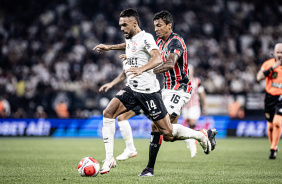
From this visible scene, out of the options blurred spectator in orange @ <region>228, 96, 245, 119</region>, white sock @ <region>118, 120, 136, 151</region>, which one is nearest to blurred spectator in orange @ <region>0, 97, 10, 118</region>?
blurred spectator in orange @ <region>228, 96, 245, 119</region>

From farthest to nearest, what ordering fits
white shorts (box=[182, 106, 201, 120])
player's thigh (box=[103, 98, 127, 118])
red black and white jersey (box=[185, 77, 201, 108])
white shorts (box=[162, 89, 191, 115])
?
red black and white jersey (box=[185, 77, 201, 108]) < white shorts (box=[182, 106, 201, 120]) < white shorts (box=[162, 89, 191, 115]) < player's thigh (box=[103, 98, 127, 118])

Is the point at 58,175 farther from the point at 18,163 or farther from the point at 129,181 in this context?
the point at 18,163

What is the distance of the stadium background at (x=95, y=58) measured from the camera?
1919 centimetres

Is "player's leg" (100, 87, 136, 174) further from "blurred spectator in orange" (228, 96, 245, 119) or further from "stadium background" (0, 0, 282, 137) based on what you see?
"blurred spectator in orange" (228, 96, 245, 119)

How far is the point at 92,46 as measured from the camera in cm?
2386

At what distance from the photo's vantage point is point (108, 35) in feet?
80.6

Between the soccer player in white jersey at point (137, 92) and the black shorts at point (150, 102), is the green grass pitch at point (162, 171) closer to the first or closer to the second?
the soccer player in white jersey at point (137, 92)

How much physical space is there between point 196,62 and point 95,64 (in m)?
5.28

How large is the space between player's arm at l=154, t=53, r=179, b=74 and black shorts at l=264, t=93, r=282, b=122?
177 inches

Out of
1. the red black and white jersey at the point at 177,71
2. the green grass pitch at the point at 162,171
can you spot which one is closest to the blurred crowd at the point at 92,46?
the green grass pitch at the point at 162,171

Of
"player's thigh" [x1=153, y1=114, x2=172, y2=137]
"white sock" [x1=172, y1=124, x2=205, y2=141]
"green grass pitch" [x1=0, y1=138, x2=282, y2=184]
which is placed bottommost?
"green grass pitch" [x1=0, y1=138, x2=282, y2=184]

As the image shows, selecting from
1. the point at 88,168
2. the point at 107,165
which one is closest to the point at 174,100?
the point at 107,165

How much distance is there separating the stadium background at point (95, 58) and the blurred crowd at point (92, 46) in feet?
0.15

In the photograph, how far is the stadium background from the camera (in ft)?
63.0
